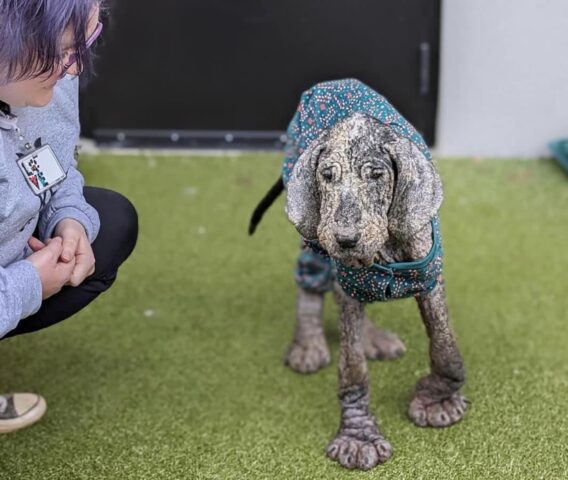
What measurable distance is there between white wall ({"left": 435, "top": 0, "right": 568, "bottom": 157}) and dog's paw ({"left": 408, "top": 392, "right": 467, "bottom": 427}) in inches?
61.1

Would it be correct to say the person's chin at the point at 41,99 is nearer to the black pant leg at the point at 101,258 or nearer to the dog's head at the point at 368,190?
the black pant leg at the point at 101,258

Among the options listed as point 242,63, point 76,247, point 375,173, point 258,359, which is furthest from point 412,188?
point 242,63

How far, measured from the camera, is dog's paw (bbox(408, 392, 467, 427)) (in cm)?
204

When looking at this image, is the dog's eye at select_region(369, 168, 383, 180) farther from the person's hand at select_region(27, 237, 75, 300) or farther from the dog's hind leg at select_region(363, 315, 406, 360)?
the dog's hind leg at select_region(363, 315, 406, 360)

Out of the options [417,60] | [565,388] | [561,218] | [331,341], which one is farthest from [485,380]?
[417,60]

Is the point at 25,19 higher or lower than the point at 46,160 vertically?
higher

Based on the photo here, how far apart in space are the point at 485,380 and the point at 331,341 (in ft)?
1.34

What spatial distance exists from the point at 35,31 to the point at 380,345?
1175mm

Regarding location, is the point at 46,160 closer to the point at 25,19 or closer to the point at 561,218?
the point at 25,19

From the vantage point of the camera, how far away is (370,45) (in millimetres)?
3322

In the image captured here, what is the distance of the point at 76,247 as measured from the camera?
1828 mm

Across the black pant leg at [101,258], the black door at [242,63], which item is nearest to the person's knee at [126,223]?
the black pant leg at [101,258]

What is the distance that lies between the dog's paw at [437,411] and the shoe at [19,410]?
2.72ft

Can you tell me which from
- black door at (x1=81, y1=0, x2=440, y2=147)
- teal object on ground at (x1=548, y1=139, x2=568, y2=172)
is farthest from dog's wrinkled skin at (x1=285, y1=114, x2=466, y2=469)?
black door at (x1=81, y1=0, x2=440, y2=147)
